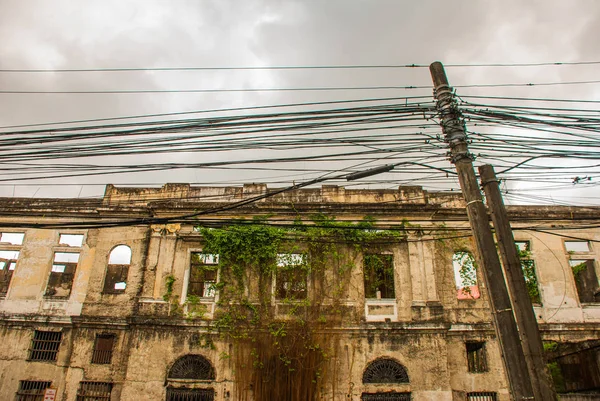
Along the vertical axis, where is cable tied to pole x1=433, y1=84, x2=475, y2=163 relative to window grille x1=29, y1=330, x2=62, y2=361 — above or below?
above

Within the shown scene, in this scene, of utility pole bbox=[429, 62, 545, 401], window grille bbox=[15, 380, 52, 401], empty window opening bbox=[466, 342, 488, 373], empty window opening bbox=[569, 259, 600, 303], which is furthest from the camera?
empty window opening bbox=[569, 259, 600, 303]

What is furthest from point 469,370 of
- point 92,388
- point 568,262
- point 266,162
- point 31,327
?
point 31,327

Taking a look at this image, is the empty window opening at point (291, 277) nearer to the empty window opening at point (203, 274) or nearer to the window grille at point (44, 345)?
the empty window opening at point (203, 274)

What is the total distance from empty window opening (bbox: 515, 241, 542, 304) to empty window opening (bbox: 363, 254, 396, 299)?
194 inches

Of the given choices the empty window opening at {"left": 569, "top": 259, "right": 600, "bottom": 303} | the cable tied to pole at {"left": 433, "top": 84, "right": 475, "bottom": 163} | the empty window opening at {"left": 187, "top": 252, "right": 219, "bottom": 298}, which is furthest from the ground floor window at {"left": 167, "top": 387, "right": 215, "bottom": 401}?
the empty window opening at {"left": 569, "top": 259, "right": 600, "bottom": 303}

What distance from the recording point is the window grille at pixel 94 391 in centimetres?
1427

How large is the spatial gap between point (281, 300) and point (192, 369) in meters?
3.63

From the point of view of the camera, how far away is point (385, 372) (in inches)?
552

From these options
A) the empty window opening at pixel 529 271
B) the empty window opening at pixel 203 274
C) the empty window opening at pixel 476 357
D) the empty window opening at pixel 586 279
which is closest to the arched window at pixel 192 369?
the empty window opening at pixel 203 274

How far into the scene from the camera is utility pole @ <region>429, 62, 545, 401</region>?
5828mm

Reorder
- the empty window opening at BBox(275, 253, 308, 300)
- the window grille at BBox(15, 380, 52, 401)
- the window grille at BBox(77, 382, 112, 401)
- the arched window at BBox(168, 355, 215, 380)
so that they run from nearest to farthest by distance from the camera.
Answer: the arched window at BBox(168, 355, 215, 380), the window grille at BBox(77, 382, 112, 401), the window grille at BBox(15, 380, 52, 401), the empty window opening at BBox(275, 253, 308, 300)

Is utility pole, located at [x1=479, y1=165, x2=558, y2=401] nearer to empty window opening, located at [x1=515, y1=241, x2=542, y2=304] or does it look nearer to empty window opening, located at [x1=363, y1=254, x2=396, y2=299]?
empty window opening, located at [x1=363, y1=254, x2=396, y2=299]

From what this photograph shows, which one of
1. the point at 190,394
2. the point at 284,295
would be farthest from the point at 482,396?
the point at 190,394

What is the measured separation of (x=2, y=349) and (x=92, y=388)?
144 inches
